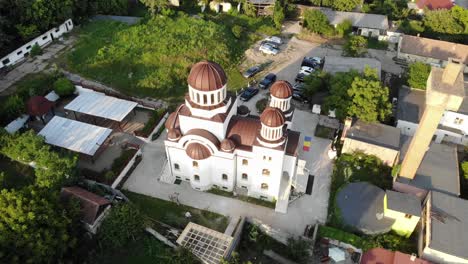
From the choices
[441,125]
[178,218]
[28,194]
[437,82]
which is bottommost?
[178,218]

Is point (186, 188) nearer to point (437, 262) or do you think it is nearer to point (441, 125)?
point (437, 262)

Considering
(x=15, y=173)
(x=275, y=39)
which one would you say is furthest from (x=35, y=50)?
(x=275, y=39)

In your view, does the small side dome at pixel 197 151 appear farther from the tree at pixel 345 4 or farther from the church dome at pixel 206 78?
the tree at pixel 345 4

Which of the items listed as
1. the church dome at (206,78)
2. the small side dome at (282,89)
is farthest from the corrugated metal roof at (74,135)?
the small side dome at (282,89)

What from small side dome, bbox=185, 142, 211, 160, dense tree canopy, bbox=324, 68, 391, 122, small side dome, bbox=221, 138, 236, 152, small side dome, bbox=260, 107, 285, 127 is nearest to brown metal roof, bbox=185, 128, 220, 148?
small side dome, bbox=221, 138, 236, 152

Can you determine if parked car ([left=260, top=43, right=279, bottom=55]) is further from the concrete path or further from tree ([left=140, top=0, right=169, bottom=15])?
the concrete path

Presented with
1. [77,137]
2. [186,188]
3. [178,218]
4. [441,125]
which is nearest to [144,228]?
[178,218]

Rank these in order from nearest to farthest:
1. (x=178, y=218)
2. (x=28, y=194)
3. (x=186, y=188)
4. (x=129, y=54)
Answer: (x=28, y=194), (x=178, y=218), (x=186, y=188), (x=129, y=54)

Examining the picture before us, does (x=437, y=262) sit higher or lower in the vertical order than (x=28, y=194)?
lower
